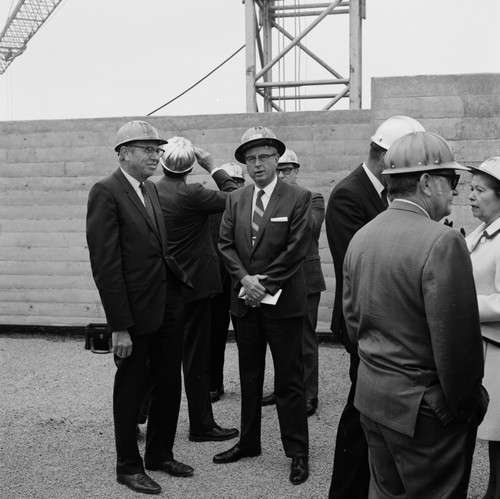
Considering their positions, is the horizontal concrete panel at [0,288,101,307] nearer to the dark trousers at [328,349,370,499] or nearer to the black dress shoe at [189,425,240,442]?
the black dress shoe at [189,425,240,442]

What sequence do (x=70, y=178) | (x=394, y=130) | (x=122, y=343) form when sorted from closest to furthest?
(x=394, y=130), (x=122, y=343), (x=70, y=178)

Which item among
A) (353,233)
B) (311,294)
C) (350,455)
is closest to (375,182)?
(353,233)

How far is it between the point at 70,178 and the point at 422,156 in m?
6.75

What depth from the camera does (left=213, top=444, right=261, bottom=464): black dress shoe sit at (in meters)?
4.49

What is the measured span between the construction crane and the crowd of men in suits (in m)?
56.3

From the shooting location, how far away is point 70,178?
846 centimetres

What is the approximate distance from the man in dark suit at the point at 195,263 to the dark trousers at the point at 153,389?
1.84 ft

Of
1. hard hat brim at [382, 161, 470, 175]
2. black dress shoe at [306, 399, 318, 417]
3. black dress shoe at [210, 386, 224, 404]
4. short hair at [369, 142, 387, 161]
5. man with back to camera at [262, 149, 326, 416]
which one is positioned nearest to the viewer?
hard hat brim at [382, 161, 470, 175]

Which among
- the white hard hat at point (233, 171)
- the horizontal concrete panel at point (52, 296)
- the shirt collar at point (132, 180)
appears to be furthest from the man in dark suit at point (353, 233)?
the horizontal concrete panel at point (52, 296)

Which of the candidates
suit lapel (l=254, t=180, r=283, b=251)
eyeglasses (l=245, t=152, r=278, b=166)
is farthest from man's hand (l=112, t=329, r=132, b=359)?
eyeglasses (l=245, t=152, r=278, b=166)

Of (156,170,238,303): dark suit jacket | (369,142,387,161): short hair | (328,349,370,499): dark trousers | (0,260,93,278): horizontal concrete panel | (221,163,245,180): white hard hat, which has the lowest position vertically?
(328,349,370,499): dark trousers

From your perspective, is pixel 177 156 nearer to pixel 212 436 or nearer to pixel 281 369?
pixel 281 369

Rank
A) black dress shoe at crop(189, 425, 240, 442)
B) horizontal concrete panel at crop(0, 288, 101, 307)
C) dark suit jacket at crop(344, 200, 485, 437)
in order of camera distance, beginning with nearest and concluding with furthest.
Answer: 1. dark suit jacket at crop(344, 200, 485, 437)
2. black dress shoe at crop(189, 425, 240, 442)
3. horizontal concrete panel at crop(0, 288, 101, 307)

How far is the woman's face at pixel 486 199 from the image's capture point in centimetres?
358
